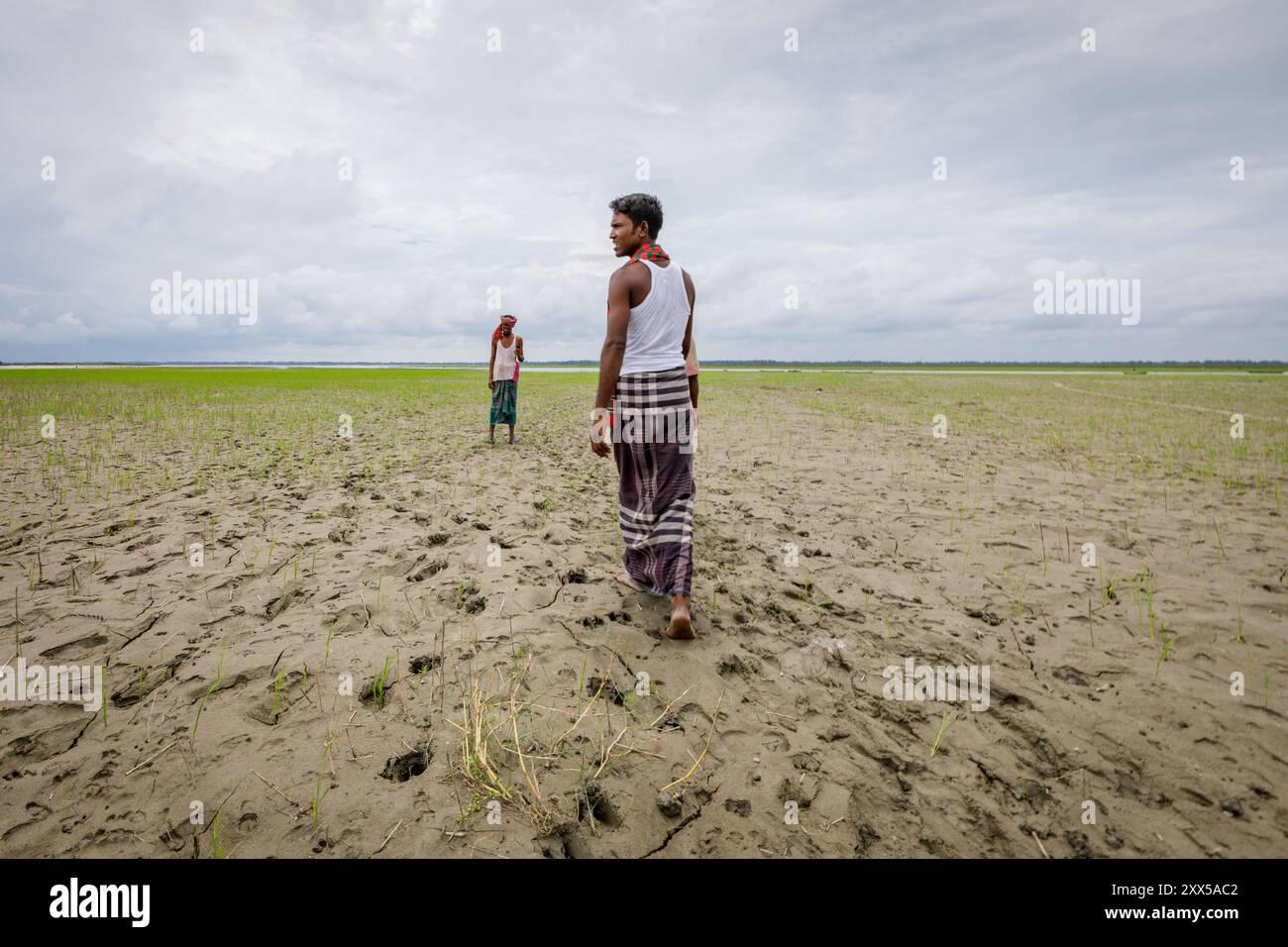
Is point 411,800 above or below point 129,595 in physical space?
below

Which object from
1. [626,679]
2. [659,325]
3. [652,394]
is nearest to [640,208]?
[659,325]

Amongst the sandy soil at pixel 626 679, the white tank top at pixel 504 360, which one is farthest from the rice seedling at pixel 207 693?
the white tank top at pixel 504 360

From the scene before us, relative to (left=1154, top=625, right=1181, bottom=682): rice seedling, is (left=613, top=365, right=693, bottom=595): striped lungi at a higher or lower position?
higher

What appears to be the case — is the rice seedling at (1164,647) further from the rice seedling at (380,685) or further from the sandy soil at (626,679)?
the rice seedling at (380,685)

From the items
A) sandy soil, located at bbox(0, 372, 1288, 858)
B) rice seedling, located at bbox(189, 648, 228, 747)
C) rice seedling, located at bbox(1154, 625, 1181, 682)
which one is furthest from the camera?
rice seedling, located at bbox(1154, 625, 1181, 682)

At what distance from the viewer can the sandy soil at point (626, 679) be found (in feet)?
7.42

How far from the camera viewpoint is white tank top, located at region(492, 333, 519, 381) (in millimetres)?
10805

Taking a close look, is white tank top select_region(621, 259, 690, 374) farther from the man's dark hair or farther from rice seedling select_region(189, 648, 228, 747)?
rice seedling select_region(189, 648, 228, 747)

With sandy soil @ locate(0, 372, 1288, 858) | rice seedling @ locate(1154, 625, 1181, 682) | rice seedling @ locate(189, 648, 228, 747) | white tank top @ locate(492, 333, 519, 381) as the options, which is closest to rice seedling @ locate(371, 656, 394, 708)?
sandy soil @ locate(0, 372, 1288, 858)

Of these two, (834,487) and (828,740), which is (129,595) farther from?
(834,487)
